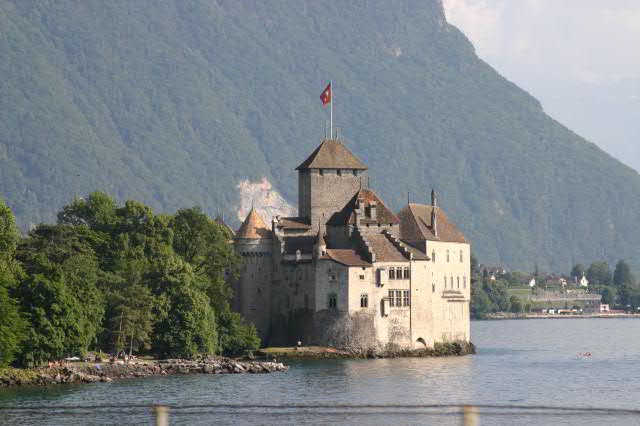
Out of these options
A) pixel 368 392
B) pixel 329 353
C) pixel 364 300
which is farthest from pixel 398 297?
pixel 368 392

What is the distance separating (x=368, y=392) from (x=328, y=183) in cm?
4329

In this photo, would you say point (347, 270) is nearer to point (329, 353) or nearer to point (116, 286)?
point (329, 353)

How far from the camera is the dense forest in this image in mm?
105231

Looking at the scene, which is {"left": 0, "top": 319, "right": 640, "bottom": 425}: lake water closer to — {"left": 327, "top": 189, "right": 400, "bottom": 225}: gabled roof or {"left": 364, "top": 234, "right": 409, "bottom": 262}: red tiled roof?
{"left": 364, "top": 234, "right": 409, "bottom": 262}: red tiled roof

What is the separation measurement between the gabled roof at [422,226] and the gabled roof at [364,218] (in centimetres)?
162

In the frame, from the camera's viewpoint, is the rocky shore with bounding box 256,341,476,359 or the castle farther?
the castle

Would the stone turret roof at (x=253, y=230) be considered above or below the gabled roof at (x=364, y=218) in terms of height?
below

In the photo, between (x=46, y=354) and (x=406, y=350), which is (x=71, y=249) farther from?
(x=406, y=350)

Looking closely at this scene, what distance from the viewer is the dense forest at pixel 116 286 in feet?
345

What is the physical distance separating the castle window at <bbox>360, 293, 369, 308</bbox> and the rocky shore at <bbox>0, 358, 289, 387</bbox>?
13001 mm

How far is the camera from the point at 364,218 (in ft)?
448

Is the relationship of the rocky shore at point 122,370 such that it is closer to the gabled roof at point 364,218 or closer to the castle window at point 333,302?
the castle window at point 333,302

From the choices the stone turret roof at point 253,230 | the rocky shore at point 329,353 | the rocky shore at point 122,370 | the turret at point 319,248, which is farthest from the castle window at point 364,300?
the rocky shore at point 122,370

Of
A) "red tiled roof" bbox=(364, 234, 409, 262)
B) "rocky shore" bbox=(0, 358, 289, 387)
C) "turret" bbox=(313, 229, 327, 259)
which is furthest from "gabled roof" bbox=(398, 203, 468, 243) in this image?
"rocky shore" bbox=(0, 358, 289, 387)
